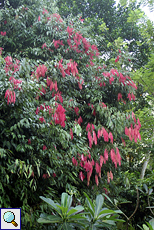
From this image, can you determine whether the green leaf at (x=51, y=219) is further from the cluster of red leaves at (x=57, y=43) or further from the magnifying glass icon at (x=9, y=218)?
the cluster of red leaves at (x=57, y=43)

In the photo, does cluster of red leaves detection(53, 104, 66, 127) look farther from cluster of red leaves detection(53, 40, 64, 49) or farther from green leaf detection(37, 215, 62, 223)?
cluster of red leaves detection(53, 40, 64, 49)

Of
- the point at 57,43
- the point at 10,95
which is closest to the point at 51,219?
the point at 10,95

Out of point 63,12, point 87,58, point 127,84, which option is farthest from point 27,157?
point 63,12

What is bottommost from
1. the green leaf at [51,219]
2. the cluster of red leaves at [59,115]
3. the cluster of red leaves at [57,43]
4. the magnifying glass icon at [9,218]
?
the magnifying glass icon at [9,218]

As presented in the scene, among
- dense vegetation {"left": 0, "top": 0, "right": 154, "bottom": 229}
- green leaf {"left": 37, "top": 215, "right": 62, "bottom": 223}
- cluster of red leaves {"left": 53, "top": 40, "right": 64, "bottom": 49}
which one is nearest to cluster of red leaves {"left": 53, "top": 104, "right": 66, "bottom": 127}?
dense vegetation {"left": 0, "top": 0, "right": 154, "bottom": 229}

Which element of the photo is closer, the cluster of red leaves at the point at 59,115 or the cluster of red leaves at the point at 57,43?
the cluster of red leaves at the point at 59,115

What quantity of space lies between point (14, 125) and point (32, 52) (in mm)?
1894

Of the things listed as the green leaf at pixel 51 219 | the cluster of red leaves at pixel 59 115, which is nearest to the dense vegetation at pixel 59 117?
the cluster of red leaves at pixel 59 115

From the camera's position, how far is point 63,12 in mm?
6301

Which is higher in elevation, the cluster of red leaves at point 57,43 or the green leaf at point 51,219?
the cluster of red leaves at point 57,43

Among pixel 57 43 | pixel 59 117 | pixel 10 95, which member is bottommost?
pixel 59 117

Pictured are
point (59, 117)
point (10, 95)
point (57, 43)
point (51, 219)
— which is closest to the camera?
point (51, 219)

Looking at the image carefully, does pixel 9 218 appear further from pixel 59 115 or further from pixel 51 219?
pixel 59 115

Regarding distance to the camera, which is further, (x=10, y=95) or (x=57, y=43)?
(x=57, y=43)
